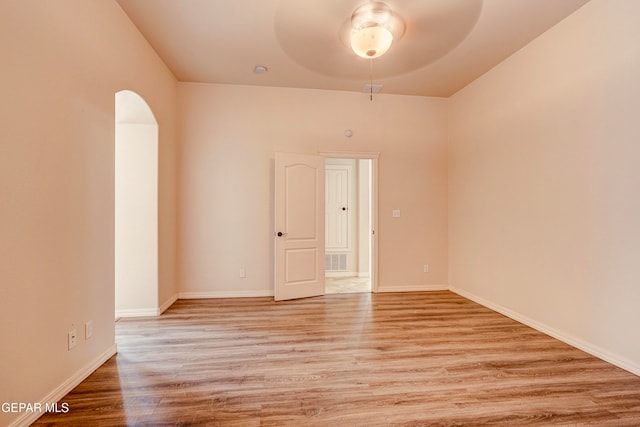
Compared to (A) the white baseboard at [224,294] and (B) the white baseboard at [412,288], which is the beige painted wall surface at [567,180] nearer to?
(B) the white baseboard at [412,288]

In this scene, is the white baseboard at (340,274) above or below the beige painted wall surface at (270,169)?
below

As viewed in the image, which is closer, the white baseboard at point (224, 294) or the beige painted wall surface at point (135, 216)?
the beige painted wall surface at point (135, 216)

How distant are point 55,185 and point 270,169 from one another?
8.64 ft

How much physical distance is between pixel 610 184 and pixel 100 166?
412 cm

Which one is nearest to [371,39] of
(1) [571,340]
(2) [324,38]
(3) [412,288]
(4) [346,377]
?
(2) [324,38]

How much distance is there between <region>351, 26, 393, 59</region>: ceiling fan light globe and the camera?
2400 mm

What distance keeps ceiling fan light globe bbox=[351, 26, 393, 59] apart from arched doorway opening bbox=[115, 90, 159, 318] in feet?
7.95

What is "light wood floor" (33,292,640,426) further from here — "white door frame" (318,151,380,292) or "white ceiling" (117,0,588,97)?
"white ceiling" (117,0,588,97)

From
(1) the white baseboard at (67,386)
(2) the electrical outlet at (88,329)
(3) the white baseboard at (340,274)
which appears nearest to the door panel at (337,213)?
(3) the white baseboard at (340,274)

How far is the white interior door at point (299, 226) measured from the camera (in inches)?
159

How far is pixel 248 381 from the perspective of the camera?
2072 mm

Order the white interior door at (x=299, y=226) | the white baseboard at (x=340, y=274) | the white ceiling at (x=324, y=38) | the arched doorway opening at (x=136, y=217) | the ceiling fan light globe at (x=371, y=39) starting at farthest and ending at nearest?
the white baseboard at (x=340, y=274) → the white interior door at (x=299, y=226) → the arched doorway opening at (x=136, y=217) → the white ceiling at (x=324, y=38) → the ceiling fan light globe at (x=371, y=39)

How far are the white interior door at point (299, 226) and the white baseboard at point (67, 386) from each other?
6.59ft

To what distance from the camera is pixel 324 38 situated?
116 inches
